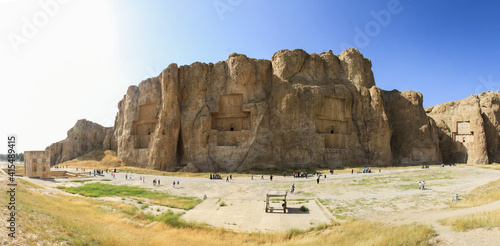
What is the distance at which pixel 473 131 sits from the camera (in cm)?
5541

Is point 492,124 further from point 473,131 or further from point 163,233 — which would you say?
point 163,233

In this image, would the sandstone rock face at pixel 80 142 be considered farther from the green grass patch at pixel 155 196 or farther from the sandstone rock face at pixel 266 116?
the green grass patch at pixel 155 196

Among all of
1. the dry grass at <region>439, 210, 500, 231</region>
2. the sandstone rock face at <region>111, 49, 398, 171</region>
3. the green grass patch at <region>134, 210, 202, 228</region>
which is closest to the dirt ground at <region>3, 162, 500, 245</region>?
the dry grass at <region>439, 210, 500, 231</region>

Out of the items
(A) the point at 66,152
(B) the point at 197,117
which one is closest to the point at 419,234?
(B) the point at 197,117

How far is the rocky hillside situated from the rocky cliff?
0.64 ft

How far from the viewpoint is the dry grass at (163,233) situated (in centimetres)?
930

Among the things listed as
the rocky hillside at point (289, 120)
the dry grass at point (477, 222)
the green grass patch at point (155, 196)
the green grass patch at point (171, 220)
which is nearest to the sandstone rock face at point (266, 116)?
the rocky hillside at point (289, 120)

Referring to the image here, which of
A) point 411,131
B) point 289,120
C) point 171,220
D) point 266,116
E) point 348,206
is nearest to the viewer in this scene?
point 171,220

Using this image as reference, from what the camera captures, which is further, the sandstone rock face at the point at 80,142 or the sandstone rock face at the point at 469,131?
the sandstone rock face at the point at 80,142

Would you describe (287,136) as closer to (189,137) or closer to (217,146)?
(217,146)

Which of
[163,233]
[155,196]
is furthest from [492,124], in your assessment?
[163,233]

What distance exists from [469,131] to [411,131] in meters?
12.0

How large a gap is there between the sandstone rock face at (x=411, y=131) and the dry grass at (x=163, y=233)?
48.4m

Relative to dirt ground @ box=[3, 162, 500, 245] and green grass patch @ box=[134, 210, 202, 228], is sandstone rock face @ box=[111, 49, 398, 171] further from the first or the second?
green grass patch @ box=[134, 210, 202, 228]
